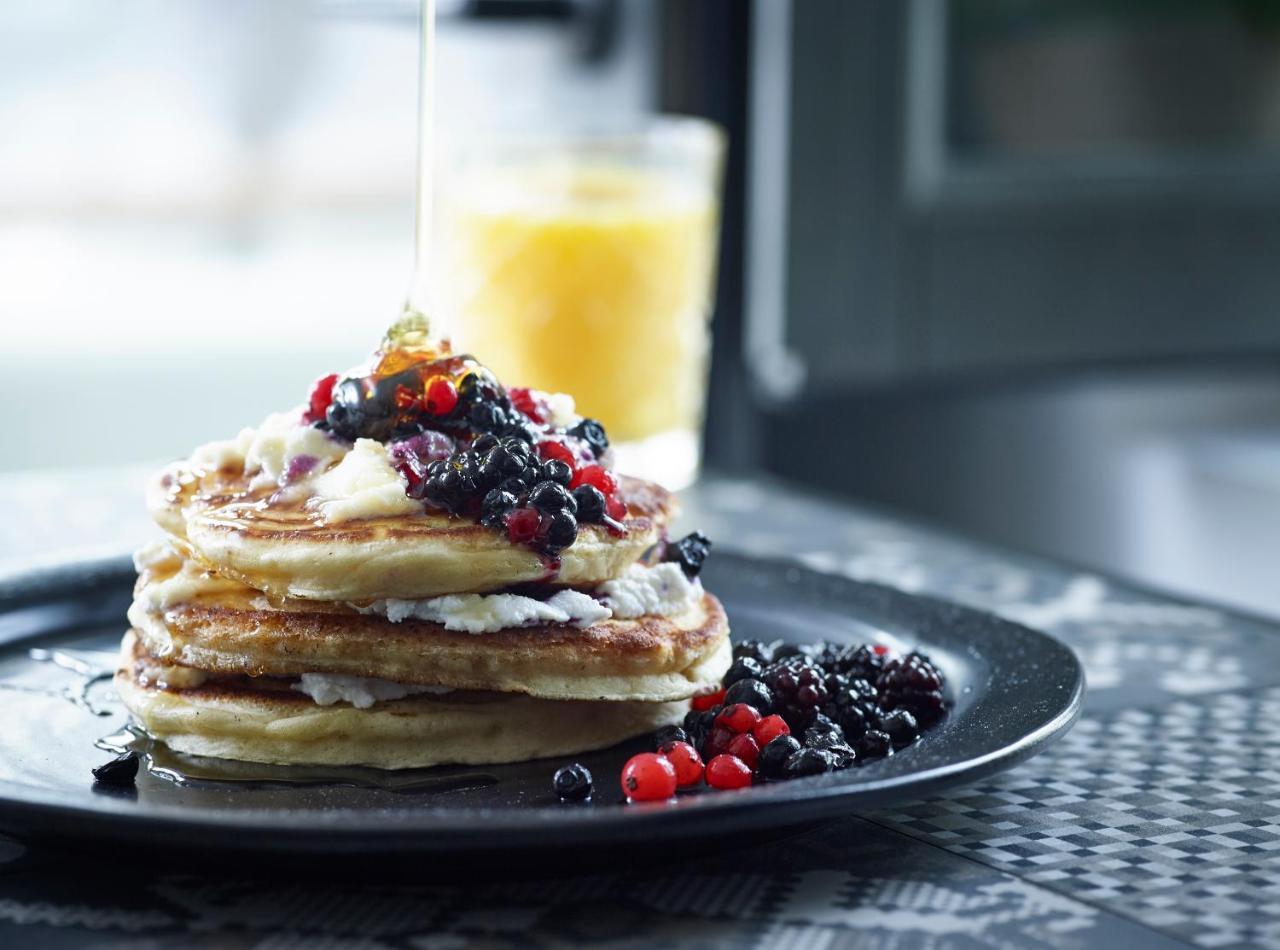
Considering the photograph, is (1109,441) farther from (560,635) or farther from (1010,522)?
(560,635)

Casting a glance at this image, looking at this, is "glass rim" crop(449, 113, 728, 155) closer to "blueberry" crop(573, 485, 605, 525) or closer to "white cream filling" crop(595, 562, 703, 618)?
"white cream filling" crop(595, 562, 703, 618)

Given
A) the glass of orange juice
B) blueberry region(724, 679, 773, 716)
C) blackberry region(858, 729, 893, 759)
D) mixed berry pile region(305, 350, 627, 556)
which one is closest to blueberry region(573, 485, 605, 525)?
mixed berry pile region(305, 350, 627, 556)

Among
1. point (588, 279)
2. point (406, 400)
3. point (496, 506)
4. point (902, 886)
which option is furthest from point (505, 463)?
point (588, 279)

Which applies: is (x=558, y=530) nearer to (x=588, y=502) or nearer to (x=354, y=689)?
(x=588, y=502)

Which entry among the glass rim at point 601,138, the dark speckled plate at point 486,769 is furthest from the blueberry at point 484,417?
the glass rim at point 601,138

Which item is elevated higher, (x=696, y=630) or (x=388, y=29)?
(x=388, y=29)

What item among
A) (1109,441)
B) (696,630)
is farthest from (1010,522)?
(696,630)

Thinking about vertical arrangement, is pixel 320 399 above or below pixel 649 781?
above
